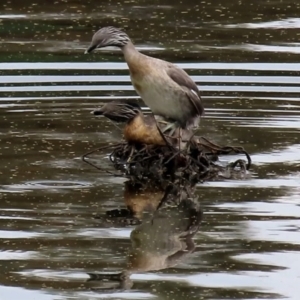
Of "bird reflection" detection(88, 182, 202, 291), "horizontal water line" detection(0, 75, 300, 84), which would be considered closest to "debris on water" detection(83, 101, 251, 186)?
"bird reflection" detection(88, 182, 202, 291)

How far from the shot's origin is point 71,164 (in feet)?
39.2

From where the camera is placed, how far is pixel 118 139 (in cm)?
1286

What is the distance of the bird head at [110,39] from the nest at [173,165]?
2.93 ft

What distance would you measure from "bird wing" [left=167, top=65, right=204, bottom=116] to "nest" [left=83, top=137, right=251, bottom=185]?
0.33 metres

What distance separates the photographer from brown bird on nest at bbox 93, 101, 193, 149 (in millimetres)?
11977

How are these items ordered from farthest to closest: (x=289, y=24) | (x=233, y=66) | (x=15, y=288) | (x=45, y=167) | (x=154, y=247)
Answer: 1. (x=289, y=24)
2. (x=233, y=66)
3. (x=45, y=167)
4. (x=154, y=247)
5. (x=15, y=288)

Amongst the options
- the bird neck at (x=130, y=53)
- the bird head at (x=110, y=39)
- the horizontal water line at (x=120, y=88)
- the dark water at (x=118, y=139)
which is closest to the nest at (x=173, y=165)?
the dark water at (x=118, y=139)

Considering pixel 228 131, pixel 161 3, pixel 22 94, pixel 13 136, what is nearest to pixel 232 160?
pixel 228 131

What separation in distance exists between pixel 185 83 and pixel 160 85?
10.8 inches

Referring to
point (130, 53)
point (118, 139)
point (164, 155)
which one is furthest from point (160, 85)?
point (118, 139)

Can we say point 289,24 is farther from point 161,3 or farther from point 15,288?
point 15,288

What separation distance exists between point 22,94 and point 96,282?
233 inches

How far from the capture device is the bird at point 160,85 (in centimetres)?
1189

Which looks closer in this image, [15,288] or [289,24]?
[15,288]
